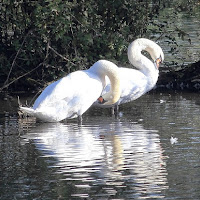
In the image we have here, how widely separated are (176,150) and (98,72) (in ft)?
9.65

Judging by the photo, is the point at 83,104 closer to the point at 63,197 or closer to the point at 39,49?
the point at 39,49

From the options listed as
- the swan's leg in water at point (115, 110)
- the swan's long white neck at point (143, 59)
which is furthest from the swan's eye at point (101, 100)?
the swan's long white neck at point (143, 59)

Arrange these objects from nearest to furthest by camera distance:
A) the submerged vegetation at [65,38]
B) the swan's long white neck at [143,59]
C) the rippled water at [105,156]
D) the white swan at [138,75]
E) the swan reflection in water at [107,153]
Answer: the rippled water at [105,156], the swan reflection in water at [107,153], the white swan at [138,75], the swan's long white neck at [143,59], the submerged vegetation at [65,38]

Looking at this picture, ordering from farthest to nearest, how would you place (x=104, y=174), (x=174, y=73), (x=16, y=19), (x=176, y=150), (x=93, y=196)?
(x=174, y=73)
(x=16, y=19)
(x=176, y=150)
(x=104, y=174)
(x=93, y=196)

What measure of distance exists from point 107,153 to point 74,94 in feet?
7.82

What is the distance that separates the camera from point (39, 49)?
44.5 ft

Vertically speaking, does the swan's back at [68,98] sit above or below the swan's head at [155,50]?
below

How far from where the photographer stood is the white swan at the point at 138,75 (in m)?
11.9

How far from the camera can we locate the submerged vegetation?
13117 millimetres

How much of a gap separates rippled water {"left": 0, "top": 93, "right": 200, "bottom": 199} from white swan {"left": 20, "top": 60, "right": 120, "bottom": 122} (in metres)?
0.24

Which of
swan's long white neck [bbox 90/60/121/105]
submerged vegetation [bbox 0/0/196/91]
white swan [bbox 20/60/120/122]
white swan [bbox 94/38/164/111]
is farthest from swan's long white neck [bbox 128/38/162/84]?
white swan [bbox 20/60/120/122]

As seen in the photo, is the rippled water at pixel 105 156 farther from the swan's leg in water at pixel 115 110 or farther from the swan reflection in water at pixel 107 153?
the swan's leg in water at pixel 115 110

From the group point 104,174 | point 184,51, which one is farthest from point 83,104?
point 184,51

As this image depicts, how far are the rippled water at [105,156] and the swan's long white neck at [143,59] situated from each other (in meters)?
0.65
